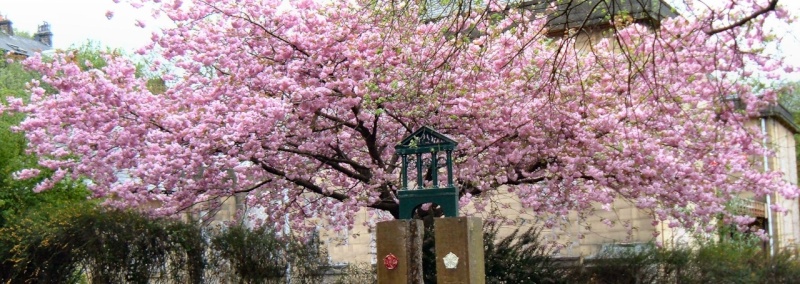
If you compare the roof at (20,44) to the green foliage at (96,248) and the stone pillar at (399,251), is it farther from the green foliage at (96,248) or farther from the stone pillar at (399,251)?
the stone pillar at (399,251)

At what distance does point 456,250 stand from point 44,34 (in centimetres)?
3924

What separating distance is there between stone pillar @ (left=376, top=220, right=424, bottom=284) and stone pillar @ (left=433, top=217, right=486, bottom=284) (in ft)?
1.30

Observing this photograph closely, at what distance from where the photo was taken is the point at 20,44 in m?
39.9

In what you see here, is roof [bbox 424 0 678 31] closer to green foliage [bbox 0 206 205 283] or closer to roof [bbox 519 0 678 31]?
roof [bbox 519 0 678 31]

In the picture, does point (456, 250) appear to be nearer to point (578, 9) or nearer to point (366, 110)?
point (366, 110)

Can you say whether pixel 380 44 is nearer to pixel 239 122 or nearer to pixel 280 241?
pixel 239 122

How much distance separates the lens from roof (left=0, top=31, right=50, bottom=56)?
37.3 metres

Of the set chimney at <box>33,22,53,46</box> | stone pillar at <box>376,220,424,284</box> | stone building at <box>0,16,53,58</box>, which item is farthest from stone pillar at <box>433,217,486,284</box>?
chimney at <box>33,22,53,46</box>

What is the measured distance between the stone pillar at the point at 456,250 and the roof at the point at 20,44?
2980 centimetres

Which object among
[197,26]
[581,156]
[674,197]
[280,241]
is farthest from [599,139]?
[197,26]

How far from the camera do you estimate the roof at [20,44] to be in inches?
1468

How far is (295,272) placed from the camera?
14172mm

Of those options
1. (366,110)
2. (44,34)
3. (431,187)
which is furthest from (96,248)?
(44,34)

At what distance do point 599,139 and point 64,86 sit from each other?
737 cm
